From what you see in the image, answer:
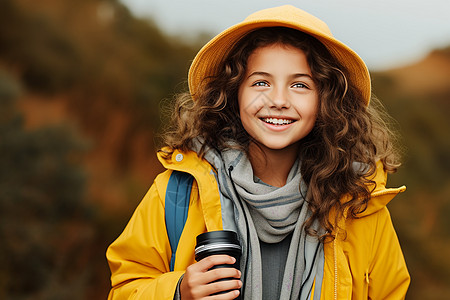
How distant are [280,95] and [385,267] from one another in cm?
65

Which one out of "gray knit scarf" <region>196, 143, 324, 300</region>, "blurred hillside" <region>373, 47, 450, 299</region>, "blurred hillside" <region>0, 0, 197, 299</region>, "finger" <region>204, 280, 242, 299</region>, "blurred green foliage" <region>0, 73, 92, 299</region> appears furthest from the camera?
"blurred hillside" <region>373, 47, 450, 299</region>

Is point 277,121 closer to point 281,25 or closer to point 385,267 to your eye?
point 281,25

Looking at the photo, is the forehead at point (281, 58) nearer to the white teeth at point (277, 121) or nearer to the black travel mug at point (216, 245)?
the white teeth at point (277, 121)

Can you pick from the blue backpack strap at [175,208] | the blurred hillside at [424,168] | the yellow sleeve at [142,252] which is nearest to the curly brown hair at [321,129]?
the blue backpack strap at [175,208]

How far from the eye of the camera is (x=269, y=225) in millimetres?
1631

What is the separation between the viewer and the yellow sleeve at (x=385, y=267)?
171cm

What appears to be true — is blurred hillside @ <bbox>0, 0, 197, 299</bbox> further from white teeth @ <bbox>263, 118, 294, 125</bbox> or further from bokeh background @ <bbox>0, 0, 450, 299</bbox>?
white teeth @ <bbox>263, 118, 294, 125</bbox>

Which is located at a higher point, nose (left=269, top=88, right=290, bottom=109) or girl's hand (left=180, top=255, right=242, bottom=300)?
nose (left=269, top=88, right=290, bottom=109)

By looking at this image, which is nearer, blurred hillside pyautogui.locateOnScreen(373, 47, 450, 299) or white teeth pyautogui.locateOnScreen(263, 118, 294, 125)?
white teeth pyautogui.locateOnScreen(263, 118, 294, 125)

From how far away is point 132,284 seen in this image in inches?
63.9

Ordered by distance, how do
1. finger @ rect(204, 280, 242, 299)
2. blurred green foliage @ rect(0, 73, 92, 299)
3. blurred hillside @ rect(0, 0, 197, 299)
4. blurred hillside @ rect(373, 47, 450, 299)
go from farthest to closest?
blurred hillside @ rect(373, 47, 450, 299), blurred hillside @ rect(0, 0, 197, 299), blurred green foliage @ rect(0, 73, 92, 299), finger @ rect(204, 280, 242, 299)

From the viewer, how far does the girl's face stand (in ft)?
5.35

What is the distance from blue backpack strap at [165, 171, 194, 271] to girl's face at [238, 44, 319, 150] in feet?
0.91

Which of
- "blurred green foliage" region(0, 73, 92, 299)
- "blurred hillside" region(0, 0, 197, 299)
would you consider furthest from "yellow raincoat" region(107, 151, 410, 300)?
"blurred green foliage" region(0, 73, 92, 299)
